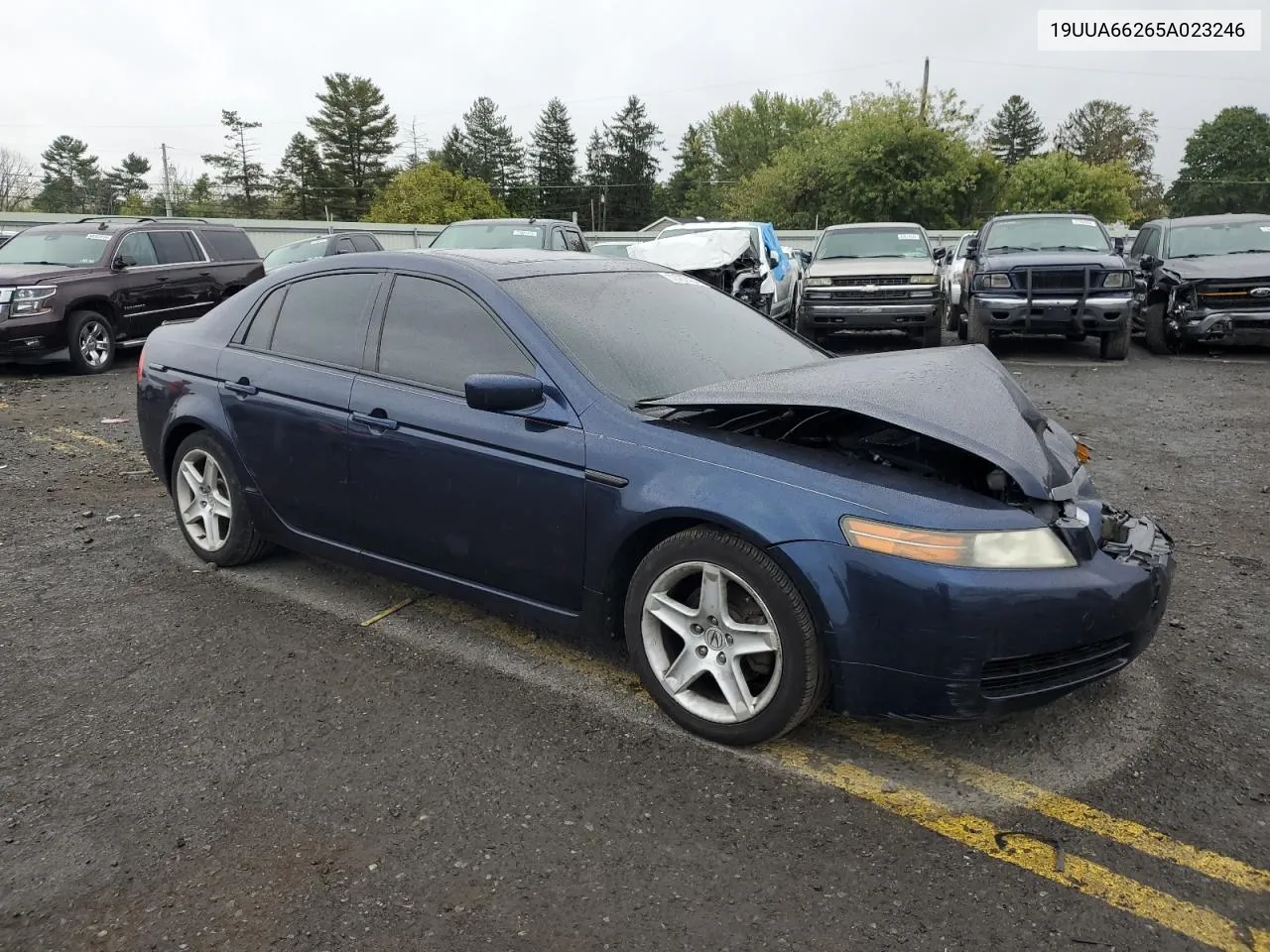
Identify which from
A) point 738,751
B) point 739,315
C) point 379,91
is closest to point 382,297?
point 739,315

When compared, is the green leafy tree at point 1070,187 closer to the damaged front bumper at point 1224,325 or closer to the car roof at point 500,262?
the damaged front bumper at point 1224,325

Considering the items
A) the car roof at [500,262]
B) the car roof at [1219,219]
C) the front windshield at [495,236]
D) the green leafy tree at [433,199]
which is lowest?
the car roof at [500,262]

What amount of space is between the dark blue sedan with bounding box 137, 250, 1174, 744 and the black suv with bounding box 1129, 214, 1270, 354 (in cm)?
974

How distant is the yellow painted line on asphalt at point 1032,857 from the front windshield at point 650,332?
1388mm

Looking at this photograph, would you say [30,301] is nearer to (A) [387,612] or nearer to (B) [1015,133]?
(A) [387,612]

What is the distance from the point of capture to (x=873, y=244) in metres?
14.3

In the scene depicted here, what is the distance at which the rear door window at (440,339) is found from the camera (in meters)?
3.70

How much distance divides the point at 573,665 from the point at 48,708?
186 centimetres

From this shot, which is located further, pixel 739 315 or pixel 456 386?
pixel 739 315

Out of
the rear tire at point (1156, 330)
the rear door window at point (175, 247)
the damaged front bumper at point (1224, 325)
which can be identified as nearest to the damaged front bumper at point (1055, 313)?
the damaged front bumper at point (1224, 325)

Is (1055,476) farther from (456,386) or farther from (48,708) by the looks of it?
(48,708)

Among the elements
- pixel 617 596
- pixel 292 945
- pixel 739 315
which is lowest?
pixel 292 945

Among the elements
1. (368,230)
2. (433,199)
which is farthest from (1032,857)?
(433,199)

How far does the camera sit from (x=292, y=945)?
229 centimetres
